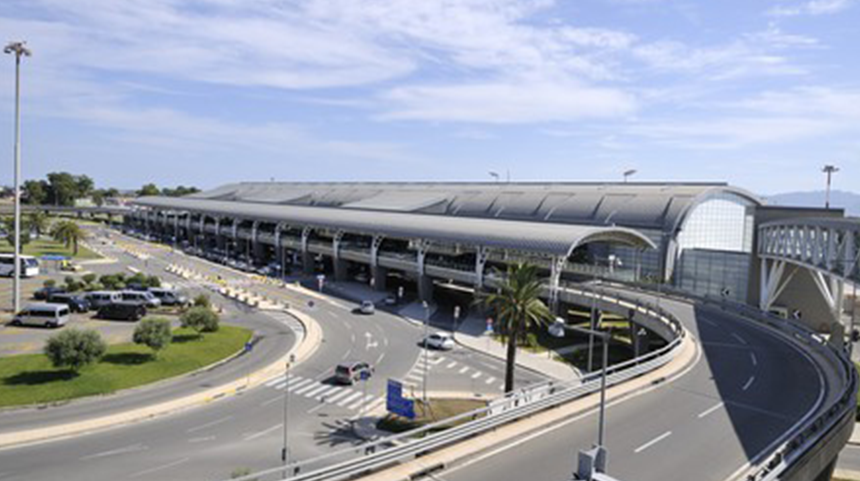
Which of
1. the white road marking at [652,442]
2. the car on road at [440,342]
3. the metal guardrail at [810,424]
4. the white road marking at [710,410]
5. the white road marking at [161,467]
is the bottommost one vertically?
the white road marking at [161,467]

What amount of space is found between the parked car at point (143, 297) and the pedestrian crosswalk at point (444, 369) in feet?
110

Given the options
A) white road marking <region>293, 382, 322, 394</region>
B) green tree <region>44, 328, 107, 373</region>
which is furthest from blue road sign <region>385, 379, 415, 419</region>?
green tree <region>44, 328, 107, 373</region>

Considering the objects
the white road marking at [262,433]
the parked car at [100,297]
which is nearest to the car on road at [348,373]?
the white road marking at [262,433]

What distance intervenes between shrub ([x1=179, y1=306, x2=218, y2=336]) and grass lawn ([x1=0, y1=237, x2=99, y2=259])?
6953cm

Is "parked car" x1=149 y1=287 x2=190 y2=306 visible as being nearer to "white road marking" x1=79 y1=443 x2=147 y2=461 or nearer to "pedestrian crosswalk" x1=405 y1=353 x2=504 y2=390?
"pedestrian crosswalk" x1=405 y1=353 x2=504 y2=390

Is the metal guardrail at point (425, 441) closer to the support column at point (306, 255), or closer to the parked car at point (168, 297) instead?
the parked car at point (168, 297)

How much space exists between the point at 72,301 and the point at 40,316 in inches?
310

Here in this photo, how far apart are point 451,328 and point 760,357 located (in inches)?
1245

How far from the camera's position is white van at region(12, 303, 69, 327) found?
176 feet

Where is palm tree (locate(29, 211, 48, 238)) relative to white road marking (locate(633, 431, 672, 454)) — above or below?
above

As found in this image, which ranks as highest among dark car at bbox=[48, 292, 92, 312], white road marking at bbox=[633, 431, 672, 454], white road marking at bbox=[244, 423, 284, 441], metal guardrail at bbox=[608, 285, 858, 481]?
metal guardrail at bbox=[608, 285, 858, 481]

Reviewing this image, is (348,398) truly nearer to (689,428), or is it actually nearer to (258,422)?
(258,422)

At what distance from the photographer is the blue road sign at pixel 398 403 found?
32.9 meters

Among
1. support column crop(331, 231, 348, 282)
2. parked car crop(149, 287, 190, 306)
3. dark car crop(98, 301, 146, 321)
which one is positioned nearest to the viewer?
dark car crop(98, 301, 146, 321)
